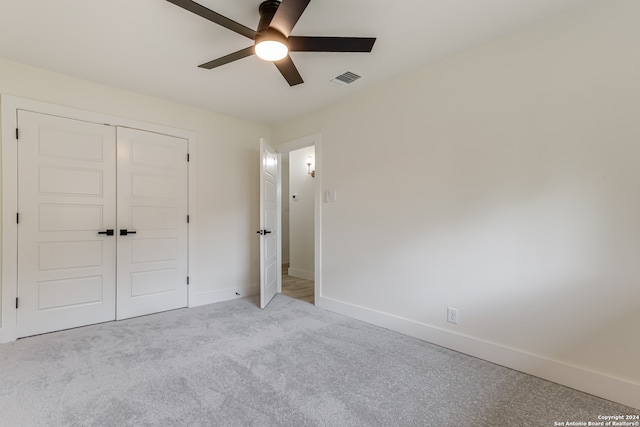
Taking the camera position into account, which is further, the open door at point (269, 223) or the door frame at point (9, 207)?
the open door at point (269, 223)

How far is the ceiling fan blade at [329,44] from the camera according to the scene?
167cm

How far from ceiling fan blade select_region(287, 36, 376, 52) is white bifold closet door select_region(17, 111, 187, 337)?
2299 mm

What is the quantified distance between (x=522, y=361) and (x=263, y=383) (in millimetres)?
1815

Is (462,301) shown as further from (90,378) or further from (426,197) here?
(90,378)

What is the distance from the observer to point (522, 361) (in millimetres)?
1997

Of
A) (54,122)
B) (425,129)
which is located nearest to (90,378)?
(54,122)

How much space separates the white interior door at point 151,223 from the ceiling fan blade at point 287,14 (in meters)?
2.32

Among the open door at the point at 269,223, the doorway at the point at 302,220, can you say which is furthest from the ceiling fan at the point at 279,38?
the doorway at the point at 302,220

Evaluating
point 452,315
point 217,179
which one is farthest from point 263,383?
point 217,179

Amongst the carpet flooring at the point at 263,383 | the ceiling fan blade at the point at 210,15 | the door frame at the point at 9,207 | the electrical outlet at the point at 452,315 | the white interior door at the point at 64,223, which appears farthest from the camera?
the white interior door at the point at 64,223

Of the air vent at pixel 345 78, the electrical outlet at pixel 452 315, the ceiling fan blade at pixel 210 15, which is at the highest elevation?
the air vent at pixel 345 78

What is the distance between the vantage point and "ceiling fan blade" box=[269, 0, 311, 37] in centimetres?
143

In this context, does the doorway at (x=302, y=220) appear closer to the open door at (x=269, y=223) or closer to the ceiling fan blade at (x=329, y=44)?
the open door at (x=269, y=223)

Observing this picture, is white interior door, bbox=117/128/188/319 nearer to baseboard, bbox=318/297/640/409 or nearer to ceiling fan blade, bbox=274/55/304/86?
ceiling fan blade, bbox=274/55/304/86
